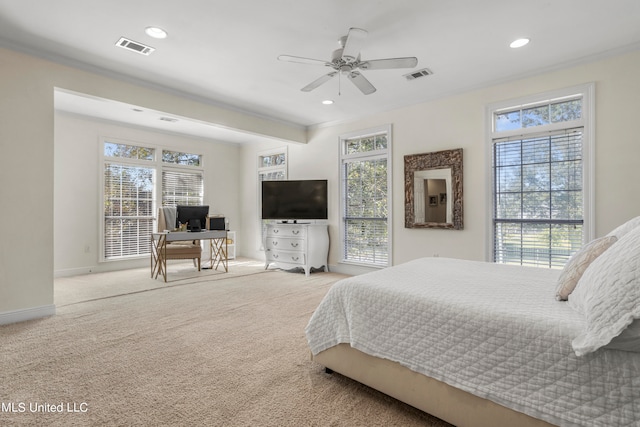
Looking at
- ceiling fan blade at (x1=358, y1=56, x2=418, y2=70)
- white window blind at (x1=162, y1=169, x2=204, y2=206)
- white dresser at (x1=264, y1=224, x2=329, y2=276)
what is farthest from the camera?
white window blind at (x1=162, y1=169, x2=204, y2=206)

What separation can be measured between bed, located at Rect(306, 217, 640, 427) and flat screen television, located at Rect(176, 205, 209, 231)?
3.95m

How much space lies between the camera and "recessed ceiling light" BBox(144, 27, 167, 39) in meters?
2.82

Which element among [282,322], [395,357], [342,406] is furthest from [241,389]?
[282,322]

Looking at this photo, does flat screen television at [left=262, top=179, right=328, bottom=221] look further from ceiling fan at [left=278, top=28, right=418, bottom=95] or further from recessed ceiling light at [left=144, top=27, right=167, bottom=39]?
recessed ceiling light at [left=144, top=27, right=167, bottom=39]

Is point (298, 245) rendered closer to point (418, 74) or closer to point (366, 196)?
point (366, 196)

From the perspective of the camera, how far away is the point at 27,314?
313 centimetres

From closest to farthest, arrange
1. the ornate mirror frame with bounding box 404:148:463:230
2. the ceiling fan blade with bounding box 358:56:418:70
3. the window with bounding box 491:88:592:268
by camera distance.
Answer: the ceiling fan blade with bounding box 358:56:418:70
the window with bounding box 491:88:592:268
the ornate mirror frame with bounding box 404:148:463:230

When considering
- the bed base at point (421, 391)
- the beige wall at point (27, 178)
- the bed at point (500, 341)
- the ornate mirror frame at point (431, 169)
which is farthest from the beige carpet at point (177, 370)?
the ornate mirror frame at point (431, 169)

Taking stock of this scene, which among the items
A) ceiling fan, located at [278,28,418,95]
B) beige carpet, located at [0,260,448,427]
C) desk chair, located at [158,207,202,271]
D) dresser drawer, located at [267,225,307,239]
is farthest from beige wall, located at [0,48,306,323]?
dresser drawer, located at [267,225,307,239]

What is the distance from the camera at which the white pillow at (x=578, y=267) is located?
1.55 metres

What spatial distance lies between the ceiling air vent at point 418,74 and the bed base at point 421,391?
3.17 meters

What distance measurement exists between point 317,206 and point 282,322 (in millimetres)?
2914

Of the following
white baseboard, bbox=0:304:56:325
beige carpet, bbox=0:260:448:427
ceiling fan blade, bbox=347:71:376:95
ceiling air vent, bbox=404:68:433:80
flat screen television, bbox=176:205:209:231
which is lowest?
beige carpet, bbox=0:260:448:427

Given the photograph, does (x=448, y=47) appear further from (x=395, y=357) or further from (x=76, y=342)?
(x=76, y=342)
